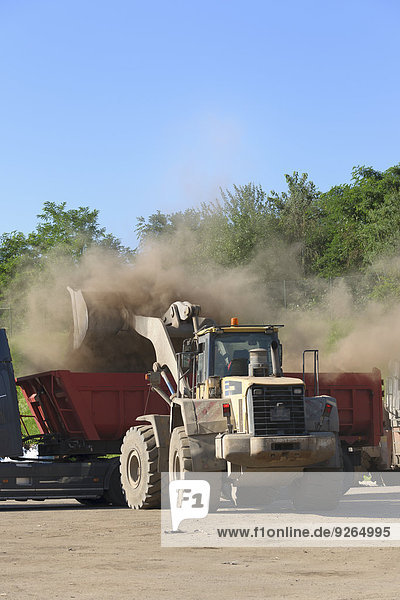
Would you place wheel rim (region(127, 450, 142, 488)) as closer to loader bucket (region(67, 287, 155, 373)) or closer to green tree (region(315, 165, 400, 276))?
loader bucket (region(67, 287, 155, 373))

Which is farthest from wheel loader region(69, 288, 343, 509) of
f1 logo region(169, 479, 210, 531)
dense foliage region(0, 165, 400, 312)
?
dense foliage region(0, 165, 400, 312)

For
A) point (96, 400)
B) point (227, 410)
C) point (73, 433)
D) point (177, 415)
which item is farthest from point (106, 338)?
point (227, 410)

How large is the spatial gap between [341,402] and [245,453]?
6103 mm

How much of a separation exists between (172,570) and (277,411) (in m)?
5.31

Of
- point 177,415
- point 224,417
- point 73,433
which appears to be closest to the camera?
point 224,417

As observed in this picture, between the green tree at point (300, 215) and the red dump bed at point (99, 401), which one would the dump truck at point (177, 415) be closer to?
the red dump bed at point (99, 401)

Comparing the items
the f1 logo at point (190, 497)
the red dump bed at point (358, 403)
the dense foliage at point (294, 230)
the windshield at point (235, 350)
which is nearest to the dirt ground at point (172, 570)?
the f1 logo at point (190, 497)

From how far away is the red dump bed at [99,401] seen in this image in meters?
19.1

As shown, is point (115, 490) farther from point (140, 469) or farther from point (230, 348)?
point (230, 348)

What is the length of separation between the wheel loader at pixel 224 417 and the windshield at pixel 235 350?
0.06 feet

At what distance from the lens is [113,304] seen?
68.4 ft

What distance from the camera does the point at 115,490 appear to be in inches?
757

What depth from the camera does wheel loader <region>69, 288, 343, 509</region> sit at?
14.8m

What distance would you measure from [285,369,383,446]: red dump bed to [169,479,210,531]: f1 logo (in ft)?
18.4
